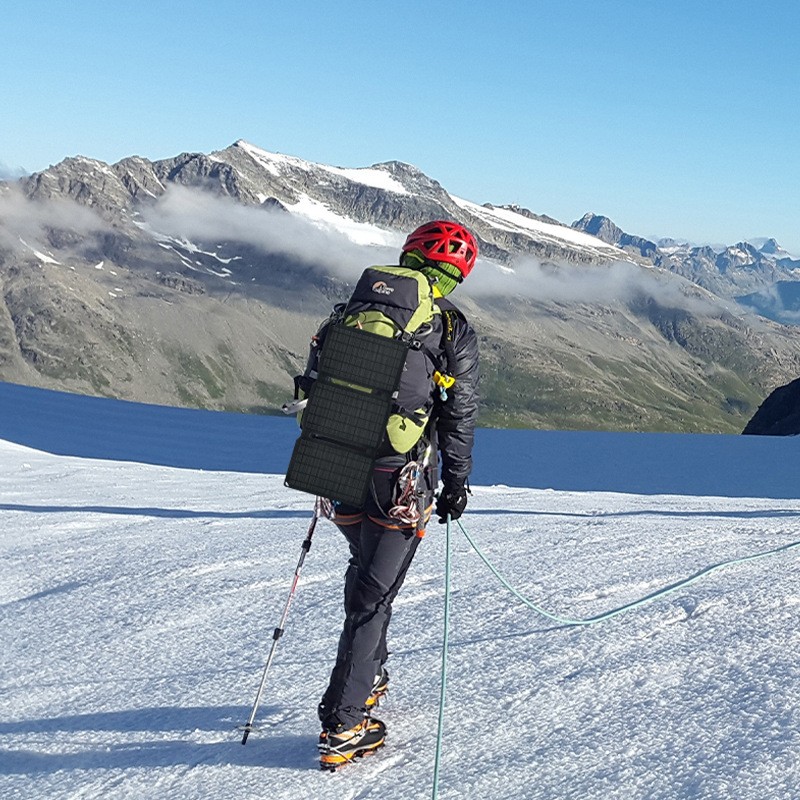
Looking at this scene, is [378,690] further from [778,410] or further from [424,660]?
[778,410]

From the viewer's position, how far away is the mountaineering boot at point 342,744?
14.5 ft

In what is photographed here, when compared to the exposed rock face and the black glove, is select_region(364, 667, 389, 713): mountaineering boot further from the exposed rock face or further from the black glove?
the exposed rock face

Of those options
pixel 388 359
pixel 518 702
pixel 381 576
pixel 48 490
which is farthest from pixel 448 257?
pixel 48 490

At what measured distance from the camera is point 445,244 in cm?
496

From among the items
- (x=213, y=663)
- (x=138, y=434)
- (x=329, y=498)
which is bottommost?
(x=138, y=434)

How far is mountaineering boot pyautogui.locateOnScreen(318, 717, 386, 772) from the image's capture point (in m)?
4.41

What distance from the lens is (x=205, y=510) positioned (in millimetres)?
12359

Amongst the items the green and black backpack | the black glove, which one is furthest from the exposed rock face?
the green and black backpack

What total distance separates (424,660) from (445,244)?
274 cm

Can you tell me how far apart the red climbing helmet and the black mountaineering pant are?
1.21m

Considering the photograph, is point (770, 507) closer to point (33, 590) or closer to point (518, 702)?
point (518, 702)

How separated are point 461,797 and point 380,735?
2.27 ft

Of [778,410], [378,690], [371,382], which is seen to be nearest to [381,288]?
[371,382]

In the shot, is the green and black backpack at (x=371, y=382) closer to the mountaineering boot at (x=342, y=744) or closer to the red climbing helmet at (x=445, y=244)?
the red climbing helmet at (x=445, y=244)
